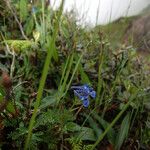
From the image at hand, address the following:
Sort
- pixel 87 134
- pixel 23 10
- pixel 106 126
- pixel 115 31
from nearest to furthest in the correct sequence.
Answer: pixel 87 134 < pixel 106 126 < pixel 115 31 < pixel 23 10

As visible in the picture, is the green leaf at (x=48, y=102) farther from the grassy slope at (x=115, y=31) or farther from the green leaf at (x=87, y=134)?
the grassy slope at (x=115, y=31)

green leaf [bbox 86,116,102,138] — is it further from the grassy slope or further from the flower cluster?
the grassy slope

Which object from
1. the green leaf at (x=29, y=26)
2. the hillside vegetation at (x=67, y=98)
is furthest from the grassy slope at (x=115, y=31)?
the green leaf at (x=29, y=26)

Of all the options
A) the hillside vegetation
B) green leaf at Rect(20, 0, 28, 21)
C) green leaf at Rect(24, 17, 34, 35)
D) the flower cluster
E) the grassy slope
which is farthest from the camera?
green leaf at Rect(20, 0, 28, 21)

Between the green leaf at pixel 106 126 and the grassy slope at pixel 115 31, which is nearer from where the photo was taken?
Result: the green leaf at pixel 106 126

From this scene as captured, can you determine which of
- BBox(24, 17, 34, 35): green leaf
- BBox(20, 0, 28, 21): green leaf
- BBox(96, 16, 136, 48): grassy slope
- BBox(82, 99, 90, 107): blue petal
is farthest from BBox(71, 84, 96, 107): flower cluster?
BBox(20, 0, 28, 21): green leaf

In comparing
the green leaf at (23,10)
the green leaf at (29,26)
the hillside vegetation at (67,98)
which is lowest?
the hillside vegetation at (67,98)

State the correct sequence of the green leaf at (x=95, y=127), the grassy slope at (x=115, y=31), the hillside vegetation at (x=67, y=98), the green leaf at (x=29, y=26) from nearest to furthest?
1. the hillside vegetation at (x=67, y=98)
2. the green leaf at (x=95, y=127)
3. the grassy slope at (x=115, y=31)
4. the green leaf at (x=29, y=26)

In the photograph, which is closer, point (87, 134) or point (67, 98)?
point (87, 134)

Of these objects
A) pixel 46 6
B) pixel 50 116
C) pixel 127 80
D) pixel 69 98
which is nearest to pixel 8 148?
pixel 50 116

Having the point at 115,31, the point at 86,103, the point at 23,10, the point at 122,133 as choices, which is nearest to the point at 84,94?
the point at 86,103

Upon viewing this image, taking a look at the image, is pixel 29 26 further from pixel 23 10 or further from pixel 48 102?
pixel 48 102
